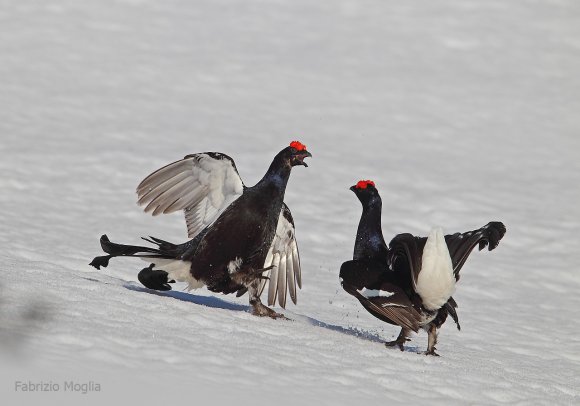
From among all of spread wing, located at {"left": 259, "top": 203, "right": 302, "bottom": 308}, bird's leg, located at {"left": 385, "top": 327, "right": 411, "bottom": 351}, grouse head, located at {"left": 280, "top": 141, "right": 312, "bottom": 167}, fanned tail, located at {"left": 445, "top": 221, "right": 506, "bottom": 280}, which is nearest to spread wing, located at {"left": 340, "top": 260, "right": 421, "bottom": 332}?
bird's leg, located at {"left": 385, "top": 327, "right": 411, "bottom": 351}

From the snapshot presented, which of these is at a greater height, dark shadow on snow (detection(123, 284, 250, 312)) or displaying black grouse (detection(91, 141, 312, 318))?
displaying black grouse (detection(91, 141, 312, 318))

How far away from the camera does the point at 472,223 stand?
13.2 meters

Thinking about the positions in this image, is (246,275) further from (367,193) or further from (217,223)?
(367,193)

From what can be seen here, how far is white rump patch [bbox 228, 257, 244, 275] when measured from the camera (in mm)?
6668

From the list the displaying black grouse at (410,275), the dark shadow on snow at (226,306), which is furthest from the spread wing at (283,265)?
the displaying black grouse at (410,275)

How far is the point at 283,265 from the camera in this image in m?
7.68

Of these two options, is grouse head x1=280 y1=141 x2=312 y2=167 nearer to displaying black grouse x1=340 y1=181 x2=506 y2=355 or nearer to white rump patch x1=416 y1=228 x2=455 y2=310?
displaying black grouse x1=340 y1=181 x2=506 y2=355

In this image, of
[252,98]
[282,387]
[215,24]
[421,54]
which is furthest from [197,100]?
[282,387]

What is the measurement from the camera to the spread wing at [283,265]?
24.7 ft

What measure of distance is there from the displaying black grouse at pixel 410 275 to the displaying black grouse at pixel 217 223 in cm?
66

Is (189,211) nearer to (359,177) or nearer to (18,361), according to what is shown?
(18,361)

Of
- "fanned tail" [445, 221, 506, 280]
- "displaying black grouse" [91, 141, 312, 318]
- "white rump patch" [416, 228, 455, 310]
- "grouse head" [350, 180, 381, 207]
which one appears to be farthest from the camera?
"grouse head" [350, 180, 381, 207]

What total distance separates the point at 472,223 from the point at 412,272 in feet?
24.0

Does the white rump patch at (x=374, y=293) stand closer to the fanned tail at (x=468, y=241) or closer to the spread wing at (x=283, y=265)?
the fanned tail at (x=468, y=241)
